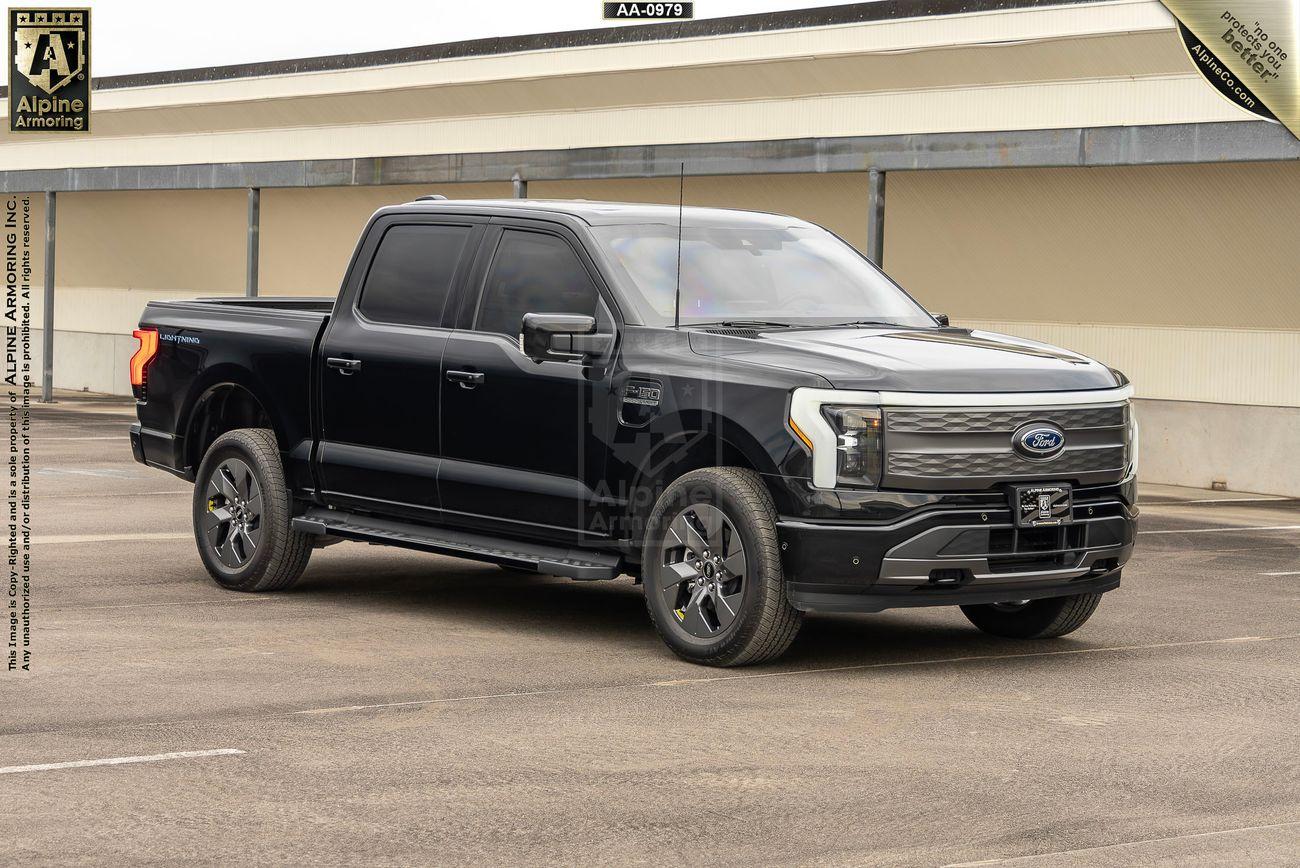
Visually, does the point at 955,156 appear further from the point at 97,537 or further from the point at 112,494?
the point at 97,537

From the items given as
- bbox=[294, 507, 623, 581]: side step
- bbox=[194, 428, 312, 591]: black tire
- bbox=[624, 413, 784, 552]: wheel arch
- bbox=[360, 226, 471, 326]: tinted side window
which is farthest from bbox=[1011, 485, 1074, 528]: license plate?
bbox=[194, 428, 312, 591]: black tire

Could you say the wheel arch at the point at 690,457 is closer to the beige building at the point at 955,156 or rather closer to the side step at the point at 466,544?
the side step at the point at 466,544

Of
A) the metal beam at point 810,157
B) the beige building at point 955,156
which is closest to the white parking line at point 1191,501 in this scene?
the beige building at point 955,156

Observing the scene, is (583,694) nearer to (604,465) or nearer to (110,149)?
(604,465)

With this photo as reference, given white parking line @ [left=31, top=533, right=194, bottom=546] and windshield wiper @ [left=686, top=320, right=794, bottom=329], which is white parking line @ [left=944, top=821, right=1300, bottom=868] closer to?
windshield wiper @ [left=686, top=320, right=794, bottom=329]

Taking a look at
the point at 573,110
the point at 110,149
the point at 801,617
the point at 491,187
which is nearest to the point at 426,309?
the point at 801,617

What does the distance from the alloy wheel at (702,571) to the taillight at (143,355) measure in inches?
169

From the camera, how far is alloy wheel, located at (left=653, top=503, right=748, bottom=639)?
909 centimetres

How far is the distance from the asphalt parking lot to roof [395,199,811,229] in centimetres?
204

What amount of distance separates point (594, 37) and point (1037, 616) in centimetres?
2002

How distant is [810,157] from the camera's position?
22.6 m

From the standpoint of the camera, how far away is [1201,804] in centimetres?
681

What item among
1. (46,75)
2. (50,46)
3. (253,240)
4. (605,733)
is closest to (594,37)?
(253,240)

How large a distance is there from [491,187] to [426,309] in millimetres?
19869
